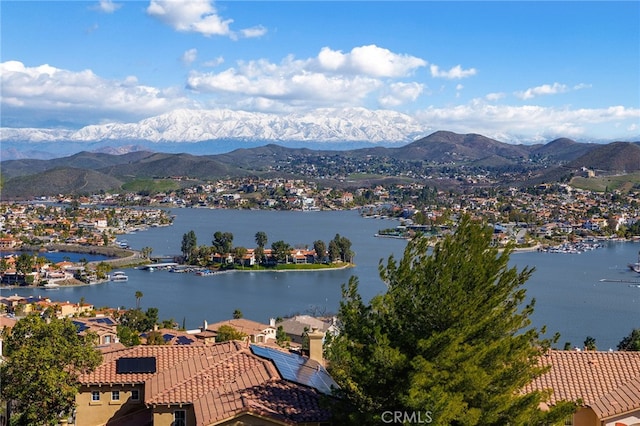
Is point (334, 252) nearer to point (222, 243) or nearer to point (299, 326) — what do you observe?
point (222, 243)

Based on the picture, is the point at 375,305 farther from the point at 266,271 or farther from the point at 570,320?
the point at 266,271

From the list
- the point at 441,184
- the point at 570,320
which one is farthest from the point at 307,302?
the point at 441,184

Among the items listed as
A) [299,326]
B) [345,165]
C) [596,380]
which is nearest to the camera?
[596,380]

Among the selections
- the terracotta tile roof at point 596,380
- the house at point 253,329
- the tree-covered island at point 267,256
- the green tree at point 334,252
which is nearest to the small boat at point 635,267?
the tree-covered island at point 267,256

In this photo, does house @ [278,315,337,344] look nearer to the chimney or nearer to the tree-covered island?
the chimney

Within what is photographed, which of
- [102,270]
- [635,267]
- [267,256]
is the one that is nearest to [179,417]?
[102,270]

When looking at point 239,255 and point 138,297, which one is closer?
point 138,297

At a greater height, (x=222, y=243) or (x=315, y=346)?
(x=315, y=346)

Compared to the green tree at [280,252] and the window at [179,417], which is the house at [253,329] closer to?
the window at [179,417]

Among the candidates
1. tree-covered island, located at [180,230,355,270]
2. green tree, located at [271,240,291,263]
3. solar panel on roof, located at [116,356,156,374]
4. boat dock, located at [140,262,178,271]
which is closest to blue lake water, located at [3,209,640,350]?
boat dock, located at [140,262,178,271]
